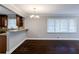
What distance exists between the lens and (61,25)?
962 centimetres

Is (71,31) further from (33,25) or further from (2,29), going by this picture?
(2,29)

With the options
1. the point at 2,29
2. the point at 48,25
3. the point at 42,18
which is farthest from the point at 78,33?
the point at 2,29

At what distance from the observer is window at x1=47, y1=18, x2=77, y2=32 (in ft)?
31.3

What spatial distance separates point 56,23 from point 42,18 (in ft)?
4.12

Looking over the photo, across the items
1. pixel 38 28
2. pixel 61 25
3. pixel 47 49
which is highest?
pixel 61 25

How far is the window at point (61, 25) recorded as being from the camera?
9547mm

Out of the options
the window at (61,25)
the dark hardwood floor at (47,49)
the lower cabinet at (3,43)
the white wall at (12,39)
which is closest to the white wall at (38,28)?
the window at (61,25)

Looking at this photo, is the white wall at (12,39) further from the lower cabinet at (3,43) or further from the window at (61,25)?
the window at (61,25)

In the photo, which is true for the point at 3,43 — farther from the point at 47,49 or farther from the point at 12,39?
the point at 47,49

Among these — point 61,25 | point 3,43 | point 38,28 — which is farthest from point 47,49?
point 61,25

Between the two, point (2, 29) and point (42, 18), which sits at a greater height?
point (42, 18)
